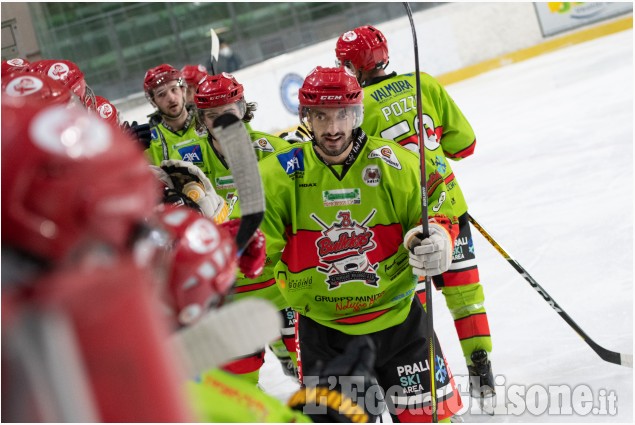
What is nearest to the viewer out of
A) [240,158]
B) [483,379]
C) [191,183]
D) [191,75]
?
[240,158]

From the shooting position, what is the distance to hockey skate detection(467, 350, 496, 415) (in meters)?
3.07

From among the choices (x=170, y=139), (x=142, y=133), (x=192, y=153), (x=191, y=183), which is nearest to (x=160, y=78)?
(x=170, y=139)

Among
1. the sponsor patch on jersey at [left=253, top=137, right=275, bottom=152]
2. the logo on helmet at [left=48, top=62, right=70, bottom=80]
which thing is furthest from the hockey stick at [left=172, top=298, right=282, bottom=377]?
the sponsor patch on jersey at [left=253, top=137, right=275, bottom=152]

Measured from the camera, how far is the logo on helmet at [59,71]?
2.48 meters

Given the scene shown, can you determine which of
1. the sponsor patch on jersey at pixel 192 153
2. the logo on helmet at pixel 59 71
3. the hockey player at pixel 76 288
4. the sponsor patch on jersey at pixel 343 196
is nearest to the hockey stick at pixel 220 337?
the hockey player at pixel 76 288

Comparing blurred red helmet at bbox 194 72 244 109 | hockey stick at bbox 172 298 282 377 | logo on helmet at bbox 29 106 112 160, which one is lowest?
hockey stick at bbox 172 298 282 377

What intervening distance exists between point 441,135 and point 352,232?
44.3 inches

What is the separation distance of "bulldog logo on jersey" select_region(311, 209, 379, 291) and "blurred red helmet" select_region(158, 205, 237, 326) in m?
1.18

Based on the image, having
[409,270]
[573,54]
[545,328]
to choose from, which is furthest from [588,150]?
[573,54]

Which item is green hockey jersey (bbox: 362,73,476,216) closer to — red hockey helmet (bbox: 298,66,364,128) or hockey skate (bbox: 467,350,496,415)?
hockey skate (bbox: 467,350,496,415)

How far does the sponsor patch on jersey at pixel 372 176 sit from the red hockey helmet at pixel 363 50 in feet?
3.65

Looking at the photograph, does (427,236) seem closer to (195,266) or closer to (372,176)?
(372,176)

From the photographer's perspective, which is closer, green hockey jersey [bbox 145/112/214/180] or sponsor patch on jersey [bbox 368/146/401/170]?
sponsor patch on jersey [bbox 368/146/401/170]

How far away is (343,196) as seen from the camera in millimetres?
2324
